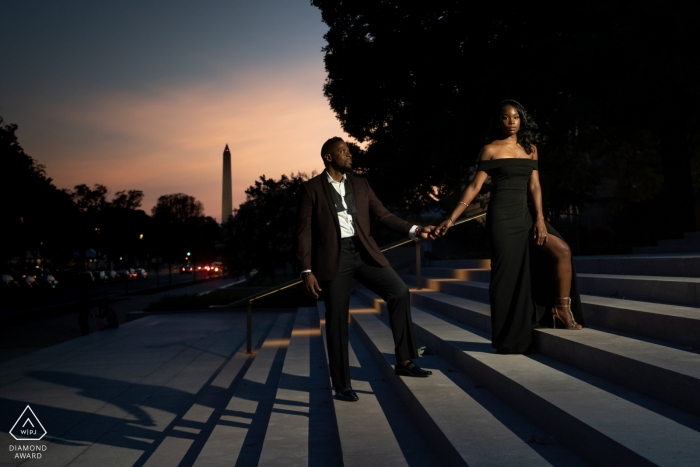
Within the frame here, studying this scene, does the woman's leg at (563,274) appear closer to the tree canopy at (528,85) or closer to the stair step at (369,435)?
the stair step at (369,435)

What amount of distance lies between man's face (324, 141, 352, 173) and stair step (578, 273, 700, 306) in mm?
2753

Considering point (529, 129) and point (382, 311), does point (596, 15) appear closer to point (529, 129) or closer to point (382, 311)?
point (382, 311)

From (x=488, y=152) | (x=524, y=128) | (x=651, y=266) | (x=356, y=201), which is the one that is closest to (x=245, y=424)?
(x=356, y=201)

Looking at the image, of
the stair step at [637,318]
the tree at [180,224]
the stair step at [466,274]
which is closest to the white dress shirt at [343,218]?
the stair step at [637,318]

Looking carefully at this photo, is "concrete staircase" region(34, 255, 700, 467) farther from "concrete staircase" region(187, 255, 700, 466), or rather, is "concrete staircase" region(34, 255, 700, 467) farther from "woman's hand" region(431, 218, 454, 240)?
"woman's hand" region(431, 218, 454, 240)

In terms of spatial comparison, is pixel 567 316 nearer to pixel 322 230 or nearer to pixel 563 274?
pixel 563 274

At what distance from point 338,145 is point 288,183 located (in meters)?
22.7

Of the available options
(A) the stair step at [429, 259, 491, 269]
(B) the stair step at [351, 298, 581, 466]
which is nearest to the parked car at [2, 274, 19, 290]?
(A) the stair step at [429, 259, 491, 269]

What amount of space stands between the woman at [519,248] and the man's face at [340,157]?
39.8 inches

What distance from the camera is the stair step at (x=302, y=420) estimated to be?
439 centimetres

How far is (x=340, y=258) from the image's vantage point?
4.91 m

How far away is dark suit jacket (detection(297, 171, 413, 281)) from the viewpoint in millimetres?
4867

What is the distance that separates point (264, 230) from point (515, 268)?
70.2 feet

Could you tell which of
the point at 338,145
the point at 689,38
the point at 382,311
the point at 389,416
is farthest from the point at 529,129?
the point at 689,38
